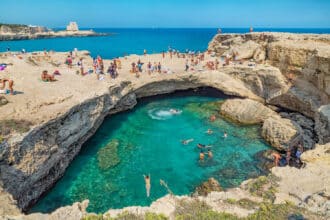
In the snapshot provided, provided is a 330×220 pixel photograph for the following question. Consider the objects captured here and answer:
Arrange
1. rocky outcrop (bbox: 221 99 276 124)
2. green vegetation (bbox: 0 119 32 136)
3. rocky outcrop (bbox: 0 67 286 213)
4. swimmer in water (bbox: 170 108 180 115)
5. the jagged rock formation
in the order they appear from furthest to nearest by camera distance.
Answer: swimmer in water (bbox: 170 108 180 115) → rocky outcrop (bbox: 221 99 276 124) → the jagged rock formation → green vegetation (bbox: 0 119 32 136) → rocky outcrop (bbox: 0 67 286 213)

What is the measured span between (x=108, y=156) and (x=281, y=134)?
1363 cm

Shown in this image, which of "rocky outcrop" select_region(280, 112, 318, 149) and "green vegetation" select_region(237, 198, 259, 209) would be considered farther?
"rocky outcrop" select_region(280, 112, 318, 149)

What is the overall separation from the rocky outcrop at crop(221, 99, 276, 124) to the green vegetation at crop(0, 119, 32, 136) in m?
18.7

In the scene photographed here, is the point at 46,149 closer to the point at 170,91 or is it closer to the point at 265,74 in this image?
the point at 170,91

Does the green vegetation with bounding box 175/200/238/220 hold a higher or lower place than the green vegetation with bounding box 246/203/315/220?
lower

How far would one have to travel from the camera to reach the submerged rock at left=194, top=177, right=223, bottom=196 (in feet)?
53.6

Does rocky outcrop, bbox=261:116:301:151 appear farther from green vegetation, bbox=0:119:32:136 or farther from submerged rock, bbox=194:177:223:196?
green vegetation, bbox=0:119:32:136

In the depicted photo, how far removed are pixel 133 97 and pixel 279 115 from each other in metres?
15.1

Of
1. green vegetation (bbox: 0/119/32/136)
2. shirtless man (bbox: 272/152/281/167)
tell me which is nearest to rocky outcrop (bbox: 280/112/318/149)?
shirtless man (bbox: 272/152/281/167)

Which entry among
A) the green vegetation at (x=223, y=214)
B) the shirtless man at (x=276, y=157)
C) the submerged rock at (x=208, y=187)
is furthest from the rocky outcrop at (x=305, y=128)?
the green vegetation at (x=223, y=214)

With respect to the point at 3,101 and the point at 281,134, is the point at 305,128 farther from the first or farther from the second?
the point at 3,101

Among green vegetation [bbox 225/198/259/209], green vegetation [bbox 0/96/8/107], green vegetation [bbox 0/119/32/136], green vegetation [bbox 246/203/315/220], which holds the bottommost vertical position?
green vegetation [bbox 225/198/259/209]

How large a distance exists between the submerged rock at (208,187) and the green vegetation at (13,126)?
33.5 feet

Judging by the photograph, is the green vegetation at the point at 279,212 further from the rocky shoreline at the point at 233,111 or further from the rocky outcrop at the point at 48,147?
the rocky outcrop at the point at 48,147
